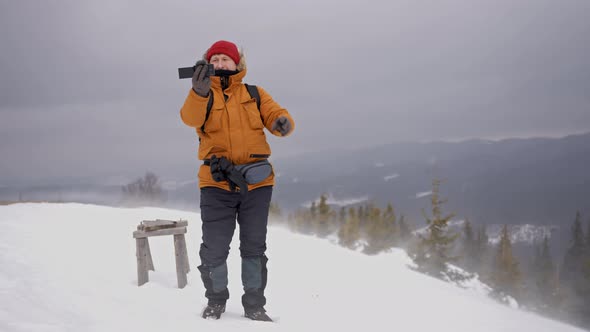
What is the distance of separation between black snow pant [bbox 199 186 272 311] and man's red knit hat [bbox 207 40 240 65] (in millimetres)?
1447

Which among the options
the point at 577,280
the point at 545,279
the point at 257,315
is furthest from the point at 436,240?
the point at 545,279

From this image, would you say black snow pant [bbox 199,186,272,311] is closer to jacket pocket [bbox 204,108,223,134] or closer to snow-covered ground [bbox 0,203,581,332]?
snow-covered ground [bbox 0,203,581,332]

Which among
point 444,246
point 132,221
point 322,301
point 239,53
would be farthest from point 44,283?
point 444,246

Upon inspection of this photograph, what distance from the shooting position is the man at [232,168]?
390 cm

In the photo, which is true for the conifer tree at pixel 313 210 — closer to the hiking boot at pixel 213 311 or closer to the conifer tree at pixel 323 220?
the conifer tree at pixel 323 220

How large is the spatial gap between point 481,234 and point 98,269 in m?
70.4

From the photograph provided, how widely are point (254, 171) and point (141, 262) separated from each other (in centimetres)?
235

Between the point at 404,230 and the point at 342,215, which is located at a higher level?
the point at 342,215

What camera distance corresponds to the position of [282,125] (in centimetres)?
403

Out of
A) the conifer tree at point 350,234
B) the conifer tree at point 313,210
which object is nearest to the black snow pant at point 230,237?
the conifer tree at point 350,234

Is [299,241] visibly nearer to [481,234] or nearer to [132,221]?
[132,221]

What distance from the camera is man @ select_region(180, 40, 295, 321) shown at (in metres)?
3.90

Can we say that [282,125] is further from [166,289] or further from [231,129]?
[166,289]

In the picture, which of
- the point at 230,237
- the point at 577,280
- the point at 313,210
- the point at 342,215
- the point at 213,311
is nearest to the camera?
the point at 213,311
